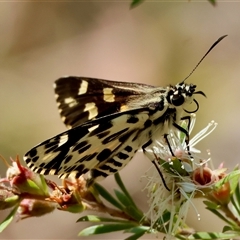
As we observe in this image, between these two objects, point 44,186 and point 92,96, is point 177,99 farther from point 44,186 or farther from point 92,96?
point 44,186

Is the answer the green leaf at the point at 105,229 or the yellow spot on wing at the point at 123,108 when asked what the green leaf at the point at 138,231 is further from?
the yellow spot on wing at the point at 123,108

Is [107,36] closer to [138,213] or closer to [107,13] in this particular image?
[107,13]

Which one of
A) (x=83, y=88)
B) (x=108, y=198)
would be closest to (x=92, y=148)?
(x=108, y=198)

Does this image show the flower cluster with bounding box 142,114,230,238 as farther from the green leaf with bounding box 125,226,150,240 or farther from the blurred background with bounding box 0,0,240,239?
the blurred background with bounding box 0,0,240,239

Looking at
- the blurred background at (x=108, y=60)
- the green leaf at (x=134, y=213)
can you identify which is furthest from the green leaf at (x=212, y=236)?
the blurred background at (x=108, y=60)

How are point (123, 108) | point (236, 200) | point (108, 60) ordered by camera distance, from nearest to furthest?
point (236, 200)
point (123, 108)
point (108, 60)

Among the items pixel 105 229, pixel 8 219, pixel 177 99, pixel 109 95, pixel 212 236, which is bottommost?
pixel 212 236

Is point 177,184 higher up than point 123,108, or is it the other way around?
point 123,108
